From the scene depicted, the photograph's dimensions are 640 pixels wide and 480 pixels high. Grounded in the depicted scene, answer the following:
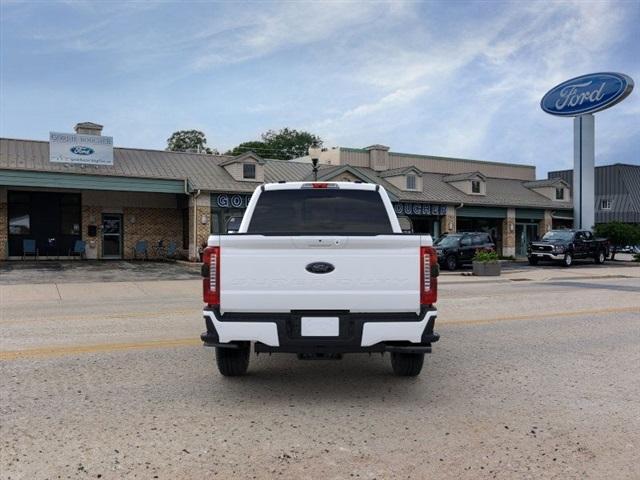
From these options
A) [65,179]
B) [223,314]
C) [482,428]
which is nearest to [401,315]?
[482,428]

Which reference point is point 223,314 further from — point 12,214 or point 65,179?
point 12,214

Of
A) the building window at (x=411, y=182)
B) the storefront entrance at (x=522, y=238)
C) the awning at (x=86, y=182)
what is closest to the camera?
the awning at (x=86, y=182)

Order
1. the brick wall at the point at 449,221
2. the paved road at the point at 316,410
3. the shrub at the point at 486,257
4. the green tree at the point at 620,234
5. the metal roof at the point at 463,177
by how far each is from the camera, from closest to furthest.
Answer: the paved road at the point at 316,410
the shrub at the point at 486,257
the green tree at the point at 620,234
the brick wall at the point at 449,221
the metal roof at the point at 463,177

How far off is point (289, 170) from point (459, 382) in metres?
28.7

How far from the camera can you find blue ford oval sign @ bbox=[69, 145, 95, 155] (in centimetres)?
2598

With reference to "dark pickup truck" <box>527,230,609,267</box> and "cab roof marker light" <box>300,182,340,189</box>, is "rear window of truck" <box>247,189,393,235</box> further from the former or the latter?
"dark pickup truck" <box>527,230,609,267</box>

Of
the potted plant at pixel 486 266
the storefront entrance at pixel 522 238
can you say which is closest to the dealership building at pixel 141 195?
the storefront entrance at pixel 522 238

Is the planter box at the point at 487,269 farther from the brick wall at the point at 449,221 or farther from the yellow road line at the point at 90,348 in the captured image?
the yellow road line at the point at 90,348

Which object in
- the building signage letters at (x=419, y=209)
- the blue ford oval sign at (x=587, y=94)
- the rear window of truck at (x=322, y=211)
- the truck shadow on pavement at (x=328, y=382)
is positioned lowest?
the truck shadow on pavement at (x=328, y=382)

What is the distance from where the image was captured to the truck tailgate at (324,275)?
505cm

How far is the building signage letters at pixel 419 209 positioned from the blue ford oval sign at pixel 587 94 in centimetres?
922

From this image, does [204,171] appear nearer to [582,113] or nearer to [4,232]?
[4,232]

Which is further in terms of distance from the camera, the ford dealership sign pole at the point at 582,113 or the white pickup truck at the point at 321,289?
the ford dealership sign pole at the point at 582,113

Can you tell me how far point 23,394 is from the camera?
5367 millimetres
